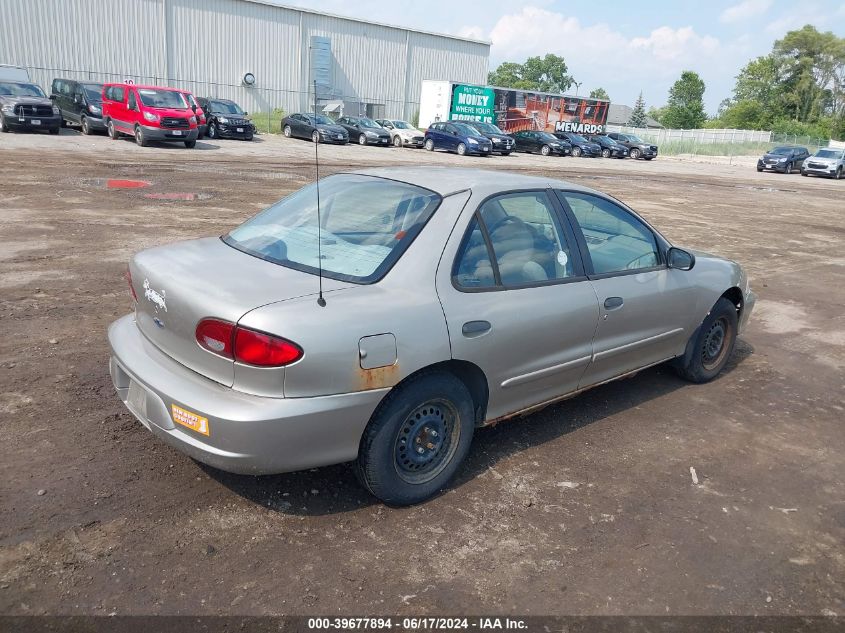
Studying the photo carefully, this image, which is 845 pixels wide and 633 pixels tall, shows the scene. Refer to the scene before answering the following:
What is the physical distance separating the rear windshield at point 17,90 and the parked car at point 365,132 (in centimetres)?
1367

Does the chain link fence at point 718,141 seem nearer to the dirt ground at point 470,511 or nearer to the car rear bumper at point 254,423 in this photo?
the dirt ground at point 470,511

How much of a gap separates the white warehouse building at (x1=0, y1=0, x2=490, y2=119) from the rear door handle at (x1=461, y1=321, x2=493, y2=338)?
38670 mm

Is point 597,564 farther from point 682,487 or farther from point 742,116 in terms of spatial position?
point 742,116

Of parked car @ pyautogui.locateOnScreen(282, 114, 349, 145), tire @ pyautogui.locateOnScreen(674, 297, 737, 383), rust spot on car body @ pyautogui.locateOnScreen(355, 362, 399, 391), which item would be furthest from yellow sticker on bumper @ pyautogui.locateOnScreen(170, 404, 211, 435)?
parked car @ pyautogui.locateOnScreen(282, 114, 349, 145)

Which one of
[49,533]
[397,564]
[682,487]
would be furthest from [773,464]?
[49,533]

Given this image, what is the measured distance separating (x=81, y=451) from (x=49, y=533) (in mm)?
741

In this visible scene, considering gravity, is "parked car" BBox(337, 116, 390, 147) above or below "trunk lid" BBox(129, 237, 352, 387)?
below

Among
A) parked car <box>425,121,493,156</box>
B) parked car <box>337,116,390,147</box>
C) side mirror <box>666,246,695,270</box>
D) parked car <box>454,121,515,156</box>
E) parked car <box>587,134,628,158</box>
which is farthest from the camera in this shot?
parked car <box>587,134,628,158</box>

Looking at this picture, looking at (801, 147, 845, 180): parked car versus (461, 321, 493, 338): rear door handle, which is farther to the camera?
(801, 147, 845, 180): parked car

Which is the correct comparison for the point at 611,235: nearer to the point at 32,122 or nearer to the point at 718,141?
the point at 32,122

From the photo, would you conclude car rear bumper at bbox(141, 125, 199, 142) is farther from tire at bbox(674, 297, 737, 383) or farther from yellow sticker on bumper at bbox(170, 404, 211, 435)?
yellow sticker on bumper at bbox(170, 404, 211, 435)

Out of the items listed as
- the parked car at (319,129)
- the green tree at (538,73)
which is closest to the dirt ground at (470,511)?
the parked car at (319,129)

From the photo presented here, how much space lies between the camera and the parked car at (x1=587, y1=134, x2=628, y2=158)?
43.2 metres

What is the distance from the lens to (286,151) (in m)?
27.3
